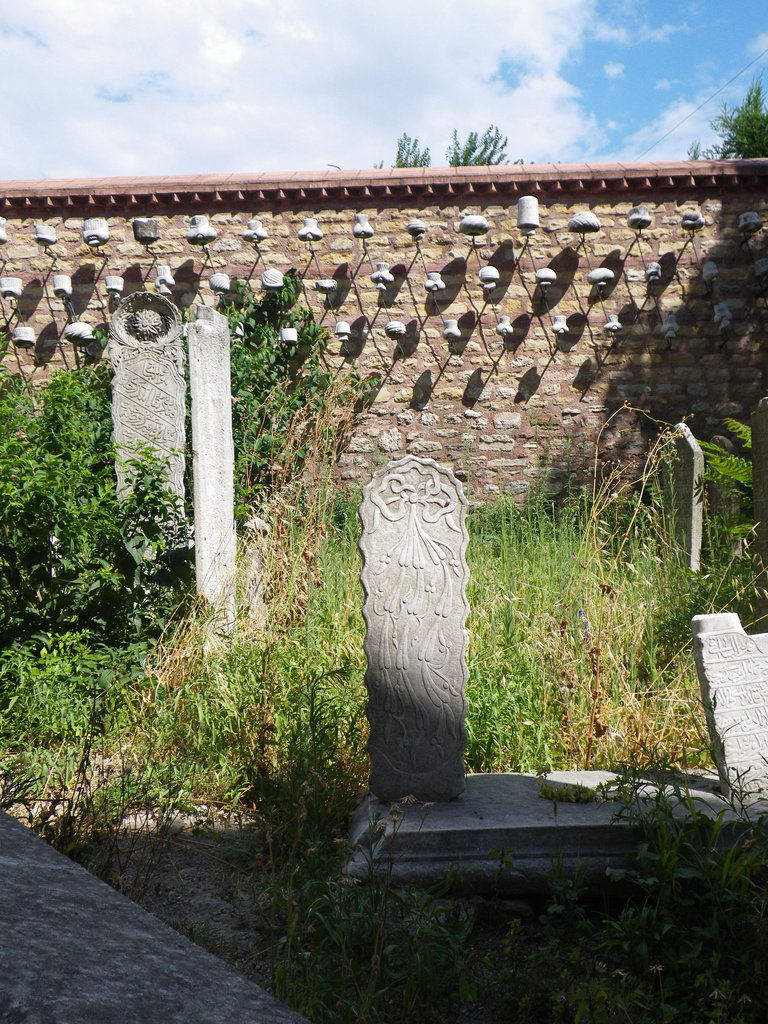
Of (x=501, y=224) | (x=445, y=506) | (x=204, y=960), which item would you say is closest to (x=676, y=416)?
(x=501, y=224)

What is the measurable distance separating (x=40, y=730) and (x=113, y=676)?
403 mm

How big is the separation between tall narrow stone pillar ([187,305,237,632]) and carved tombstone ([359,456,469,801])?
5.79 feet

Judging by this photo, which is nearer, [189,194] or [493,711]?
[493,711]

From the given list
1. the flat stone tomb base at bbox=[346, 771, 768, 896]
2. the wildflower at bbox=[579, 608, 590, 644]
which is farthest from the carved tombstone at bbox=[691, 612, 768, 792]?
the wildflower at bbox=[579, 608, 590, 644]

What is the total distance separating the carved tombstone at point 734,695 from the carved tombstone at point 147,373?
10.9 feet

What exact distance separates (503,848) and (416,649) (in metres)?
0.75

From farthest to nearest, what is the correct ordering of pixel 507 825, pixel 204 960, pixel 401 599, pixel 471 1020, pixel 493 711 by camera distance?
pixel 493 711 → pixel 401 599 → pixel 507 825 → pixel 471 1020 → pixel 204 960

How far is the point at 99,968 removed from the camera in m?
0.62

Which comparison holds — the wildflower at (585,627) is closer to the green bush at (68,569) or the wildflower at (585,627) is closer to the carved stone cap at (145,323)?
the green bush at (68,569)

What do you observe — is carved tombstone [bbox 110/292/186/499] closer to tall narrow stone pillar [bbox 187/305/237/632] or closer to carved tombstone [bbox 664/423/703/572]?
tall narrow stone pillar [bbox 187/305/237/632]

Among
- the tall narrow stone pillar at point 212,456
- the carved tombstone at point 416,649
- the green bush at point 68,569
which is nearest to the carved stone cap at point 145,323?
the tall narrow stone pillar at point 212,456

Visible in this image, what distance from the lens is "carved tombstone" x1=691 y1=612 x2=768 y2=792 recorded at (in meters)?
2.91

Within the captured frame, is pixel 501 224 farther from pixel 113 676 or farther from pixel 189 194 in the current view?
pixel 113 676

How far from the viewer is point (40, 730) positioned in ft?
12.0
